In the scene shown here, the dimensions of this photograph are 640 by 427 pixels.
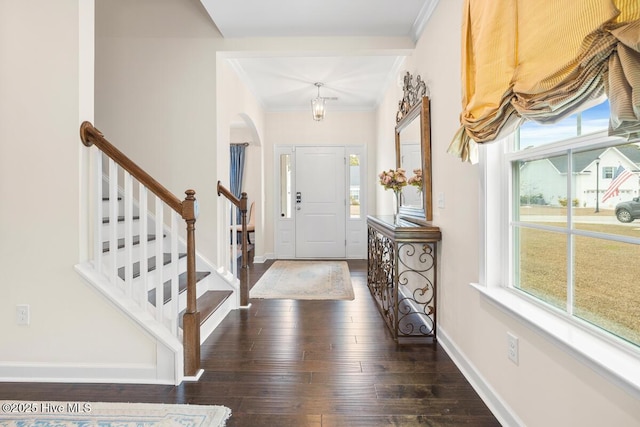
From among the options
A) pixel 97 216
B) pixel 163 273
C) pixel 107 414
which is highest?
pixel 97 216

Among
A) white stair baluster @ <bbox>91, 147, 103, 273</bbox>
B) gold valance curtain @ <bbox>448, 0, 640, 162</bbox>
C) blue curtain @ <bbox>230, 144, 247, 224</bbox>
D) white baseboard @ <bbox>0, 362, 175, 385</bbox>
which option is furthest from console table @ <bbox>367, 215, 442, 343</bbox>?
blue curtain @ <bbox>230, 144, 247, 224</bbox>

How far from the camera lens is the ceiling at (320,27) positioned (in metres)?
2.78

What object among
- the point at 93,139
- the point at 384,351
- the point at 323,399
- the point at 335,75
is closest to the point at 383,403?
the point at 323,399

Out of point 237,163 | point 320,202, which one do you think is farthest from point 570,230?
point 237,163

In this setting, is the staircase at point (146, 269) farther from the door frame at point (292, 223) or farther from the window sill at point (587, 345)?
the door frame at point (292, 223)

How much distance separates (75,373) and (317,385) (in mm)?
1470

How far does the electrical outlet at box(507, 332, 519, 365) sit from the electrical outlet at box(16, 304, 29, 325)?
2718 millimetres

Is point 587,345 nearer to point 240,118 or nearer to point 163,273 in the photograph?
point 163,273

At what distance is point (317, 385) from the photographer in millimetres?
2002

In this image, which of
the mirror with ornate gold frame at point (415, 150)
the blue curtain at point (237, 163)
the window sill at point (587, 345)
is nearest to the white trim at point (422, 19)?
the mirror with ornate gold frame at point (415, 150)

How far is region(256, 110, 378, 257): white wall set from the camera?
5980mm

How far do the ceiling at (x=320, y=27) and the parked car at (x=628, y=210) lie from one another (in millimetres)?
2169

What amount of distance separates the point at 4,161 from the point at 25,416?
144 centimetres

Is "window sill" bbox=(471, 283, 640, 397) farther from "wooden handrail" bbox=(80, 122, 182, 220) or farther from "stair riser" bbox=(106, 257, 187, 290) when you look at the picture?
"stair riser" bbox=(106, 257, 187, 290)
